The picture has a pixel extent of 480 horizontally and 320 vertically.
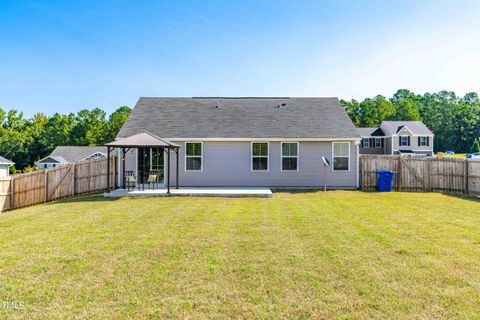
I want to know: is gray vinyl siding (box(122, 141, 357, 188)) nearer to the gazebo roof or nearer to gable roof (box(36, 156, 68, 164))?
the gazebo roof

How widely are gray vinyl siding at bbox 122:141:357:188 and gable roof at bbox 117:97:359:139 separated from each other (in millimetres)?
626

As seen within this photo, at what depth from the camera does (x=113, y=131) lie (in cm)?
5694

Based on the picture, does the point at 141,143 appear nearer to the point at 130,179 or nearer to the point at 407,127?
the point at 130,179

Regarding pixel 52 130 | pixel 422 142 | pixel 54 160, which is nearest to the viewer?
pixel 54 160

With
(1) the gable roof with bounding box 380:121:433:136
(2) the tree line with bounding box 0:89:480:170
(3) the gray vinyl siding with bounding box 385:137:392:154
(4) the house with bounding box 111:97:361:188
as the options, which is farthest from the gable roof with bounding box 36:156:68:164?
(1) the gable roof with bounding box 380:121:433:136

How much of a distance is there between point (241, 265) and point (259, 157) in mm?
10639

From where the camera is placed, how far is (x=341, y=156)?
14.9 metres

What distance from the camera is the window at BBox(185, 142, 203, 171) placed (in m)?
14.8

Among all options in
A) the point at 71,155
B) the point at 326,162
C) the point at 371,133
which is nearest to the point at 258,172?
the point at 326,162

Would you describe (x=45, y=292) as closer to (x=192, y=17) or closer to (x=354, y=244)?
(x=354, y=244)

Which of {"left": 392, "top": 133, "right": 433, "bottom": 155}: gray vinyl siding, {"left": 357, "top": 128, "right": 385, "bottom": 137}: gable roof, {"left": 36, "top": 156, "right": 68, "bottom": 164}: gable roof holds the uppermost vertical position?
{"left": 357, "top": 128, "right": 385, "bottom": 137}: gable roof

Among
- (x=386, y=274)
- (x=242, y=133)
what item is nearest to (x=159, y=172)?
(x=242, y=133)

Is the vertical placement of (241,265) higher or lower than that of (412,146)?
lower

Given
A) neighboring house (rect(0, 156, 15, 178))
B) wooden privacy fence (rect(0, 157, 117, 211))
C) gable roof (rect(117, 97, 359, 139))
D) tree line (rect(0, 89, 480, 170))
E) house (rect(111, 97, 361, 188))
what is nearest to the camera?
wooden privacy fence (rect(0, 157, 117, 211))
